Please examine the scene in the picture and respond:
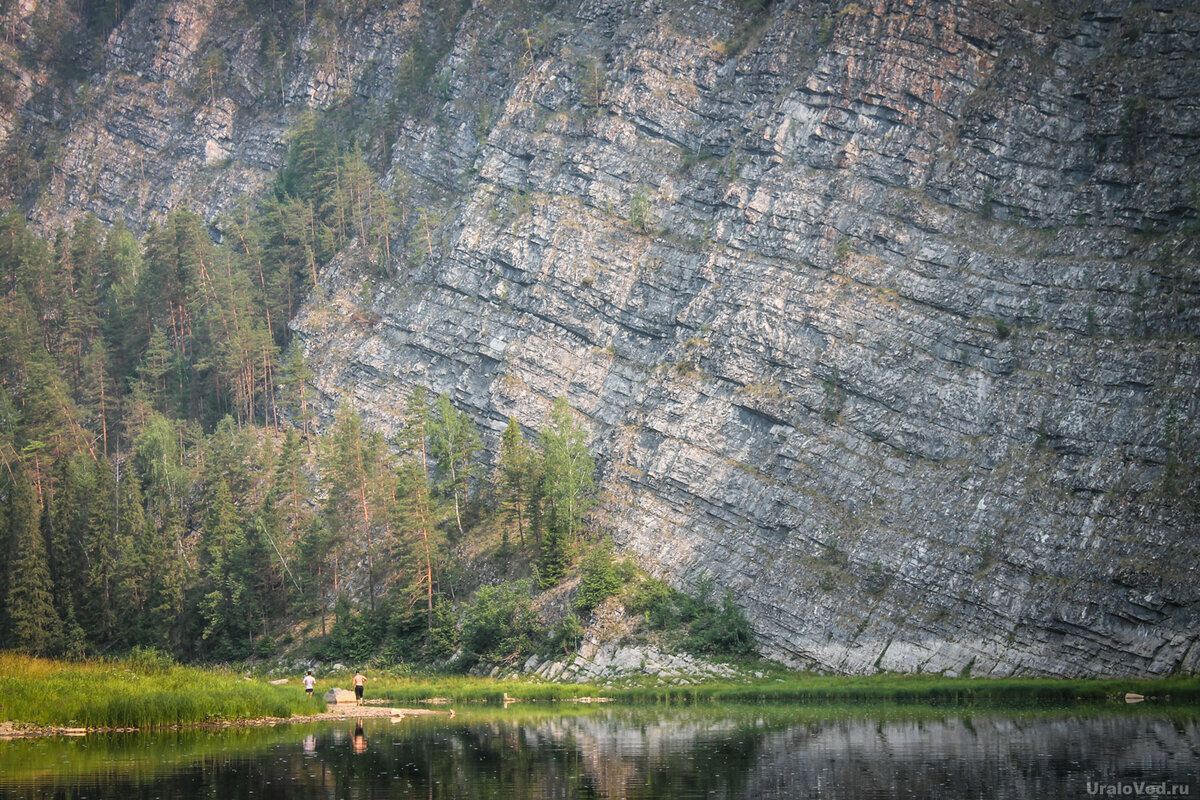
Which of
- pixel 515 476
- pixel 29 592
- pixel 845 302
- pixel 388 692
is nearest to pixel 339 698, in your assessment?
pixel 388 692

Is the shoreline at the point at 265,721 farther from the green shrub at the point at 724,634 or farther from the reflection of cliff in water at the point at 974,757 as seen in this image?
the reflection of cliff in water at the point at 974,757

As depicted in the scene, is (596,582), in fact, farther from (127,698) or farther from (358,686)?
(127,698)

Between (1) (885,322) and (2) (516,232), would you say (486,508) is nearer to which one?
(2) (516,232)

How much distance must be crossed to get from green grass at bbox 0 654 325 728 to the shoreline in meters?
0.25

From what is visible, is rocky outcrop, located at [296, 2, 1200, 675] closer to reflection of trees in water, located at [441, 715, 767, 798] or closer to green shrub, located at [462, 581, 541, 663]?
green shrub, located at [462, 581, 541, 663]

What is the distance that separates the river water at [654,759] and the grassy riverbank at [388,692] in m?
1.92

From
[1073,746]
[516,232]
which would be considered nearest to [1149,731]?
[1073,746]

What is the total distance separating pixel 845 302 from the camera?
266 ft

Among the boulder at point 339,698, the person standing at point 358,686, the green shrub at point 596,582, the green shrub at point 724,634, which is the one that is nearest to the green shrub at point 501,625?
the green shrub at point 596,582

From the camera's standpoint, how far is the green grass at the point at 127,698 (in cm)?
4534

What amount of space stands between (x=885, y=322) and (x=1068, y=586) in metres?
23.9

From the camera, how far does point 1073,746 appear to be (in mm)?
38500

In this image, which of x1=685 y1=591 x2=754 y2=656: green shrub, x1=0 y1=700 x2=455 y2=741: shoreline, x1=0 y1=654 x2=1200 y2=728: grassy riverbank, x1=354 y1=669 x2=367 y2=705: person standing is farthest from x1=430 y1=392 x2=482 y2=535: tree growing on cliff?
x1=354 y1=669 x2=367 y2=705: person standing

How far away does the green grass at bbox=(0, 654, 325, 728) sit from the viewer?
4534 cm
